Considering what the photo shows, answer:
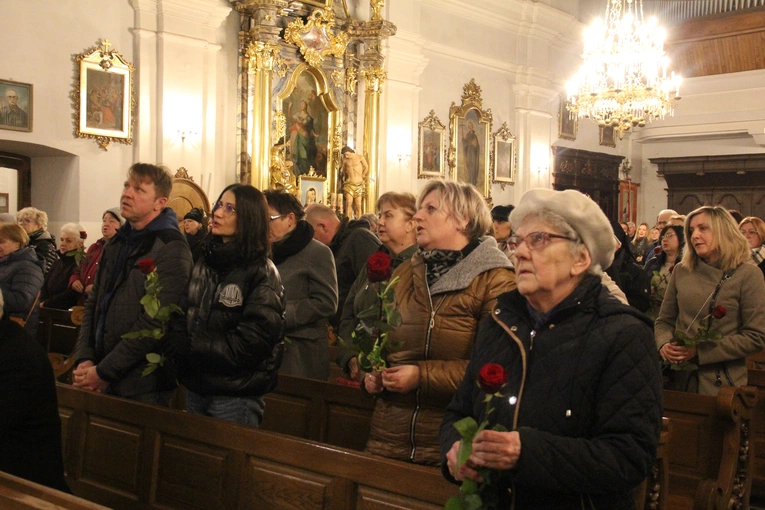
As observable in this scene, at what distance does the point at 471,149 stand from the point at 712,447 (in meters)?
13.5

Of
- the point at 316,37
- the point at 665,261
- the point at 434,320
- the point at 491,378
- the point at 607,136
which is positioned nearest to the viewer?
the point at 491,378

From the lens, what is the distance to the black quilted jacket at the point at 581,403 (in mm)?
1884

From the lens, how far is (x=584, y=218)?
2.09 metres

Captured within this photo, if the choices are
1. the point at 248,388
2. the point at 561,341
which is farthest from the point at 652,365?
the point at 248,388

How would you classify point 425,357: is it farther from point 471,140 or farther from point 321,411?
point 471,140

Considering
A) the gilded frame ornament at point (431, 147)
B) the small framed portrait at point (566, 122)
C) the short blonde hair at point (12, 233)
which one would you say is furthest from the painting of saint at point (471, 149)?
the short blonde hair at point (12, 233)

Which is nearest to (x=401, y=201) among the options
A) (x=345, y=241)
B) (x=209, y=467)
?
(x=209, y=467)

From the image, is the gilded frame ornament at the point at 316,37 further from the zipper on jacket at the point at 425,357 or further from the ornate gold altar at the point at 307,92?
the zipper on jacket at the point at 425,357

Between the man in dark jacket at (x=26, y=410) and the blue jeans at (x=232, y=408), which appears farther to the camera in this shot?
the blue jeans at (x=232, y=408)

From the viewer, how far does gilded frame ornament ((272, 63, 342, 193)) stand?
13258 mm

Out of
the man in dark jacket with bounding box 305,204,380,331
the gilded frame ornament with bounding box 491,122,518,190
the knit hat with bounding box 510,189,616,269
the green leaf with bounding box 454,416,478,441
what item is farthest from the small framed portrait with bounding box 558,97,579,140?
the green leaf with bounding box 454,416,478,441

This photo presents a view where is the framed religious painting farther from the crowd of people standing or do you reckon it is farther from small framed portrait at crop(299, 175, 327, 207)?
the crowd of people standing

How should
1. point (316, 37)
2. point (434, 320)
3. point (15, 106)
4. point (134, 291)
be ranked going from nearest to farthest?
point (434, 320), point (134, 291), point (15, 106), point (316, 37)

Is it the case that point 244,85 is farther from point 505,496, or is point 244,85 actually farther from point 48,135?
point 505,496
